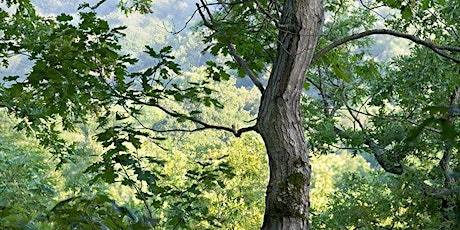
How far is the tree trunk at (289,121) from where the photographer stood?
6.77 feet

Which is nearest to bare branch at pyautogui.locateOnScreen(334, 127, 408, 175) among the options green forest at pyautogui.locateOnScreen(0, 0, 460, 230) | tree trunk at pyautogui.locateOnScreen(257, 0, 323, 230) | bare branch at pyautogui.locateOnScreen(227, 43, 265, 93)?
green forest at pyautogui.locateOnScreen(0, 0, 460, 230)

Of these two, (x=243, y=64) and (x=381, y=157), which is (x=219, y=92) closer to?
(x=243, y=64)

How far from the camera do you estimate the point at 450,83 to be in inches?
191

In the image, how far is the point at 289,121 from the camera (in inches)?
84.9

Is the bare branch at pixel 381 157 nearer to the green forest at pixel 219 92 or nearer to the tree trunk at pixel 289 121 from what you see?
the green forest at pixel 219 92

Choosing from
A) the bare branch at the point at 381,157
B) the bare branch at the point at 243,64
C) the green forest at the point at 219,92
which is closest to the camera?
the green forest at the point at 219,92

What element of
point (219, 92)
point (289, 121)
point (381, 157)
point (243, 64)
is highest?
point (381, 157)

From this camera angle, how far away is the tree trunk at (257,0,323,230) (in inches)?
81.2

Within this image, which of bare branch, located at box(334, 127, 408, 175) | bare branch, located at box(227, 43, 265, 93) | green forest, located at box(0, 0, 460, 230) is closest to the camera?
green forest, located at box(0, 0, 460, 230)

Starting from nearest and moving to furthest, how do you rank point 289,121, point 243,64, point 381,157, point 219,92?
point 289,121
point 219,92
point 243,64
point 381,157

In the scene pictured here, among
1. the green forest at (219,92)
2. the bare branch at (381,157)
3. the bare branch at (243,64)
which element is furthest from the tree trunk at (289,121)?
the bare branch at (381,157)

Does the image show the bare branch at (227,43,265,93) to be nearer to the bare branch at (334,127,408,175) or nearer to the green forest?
the green forest

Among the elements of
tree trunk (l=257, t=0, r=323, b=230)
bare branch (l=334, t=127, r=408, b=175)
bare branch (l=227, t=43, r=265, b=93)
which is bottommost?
tree trunk (l=257, t=0, r=323, b=230)

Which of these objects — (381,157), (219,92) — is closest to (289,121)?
(219,92)
